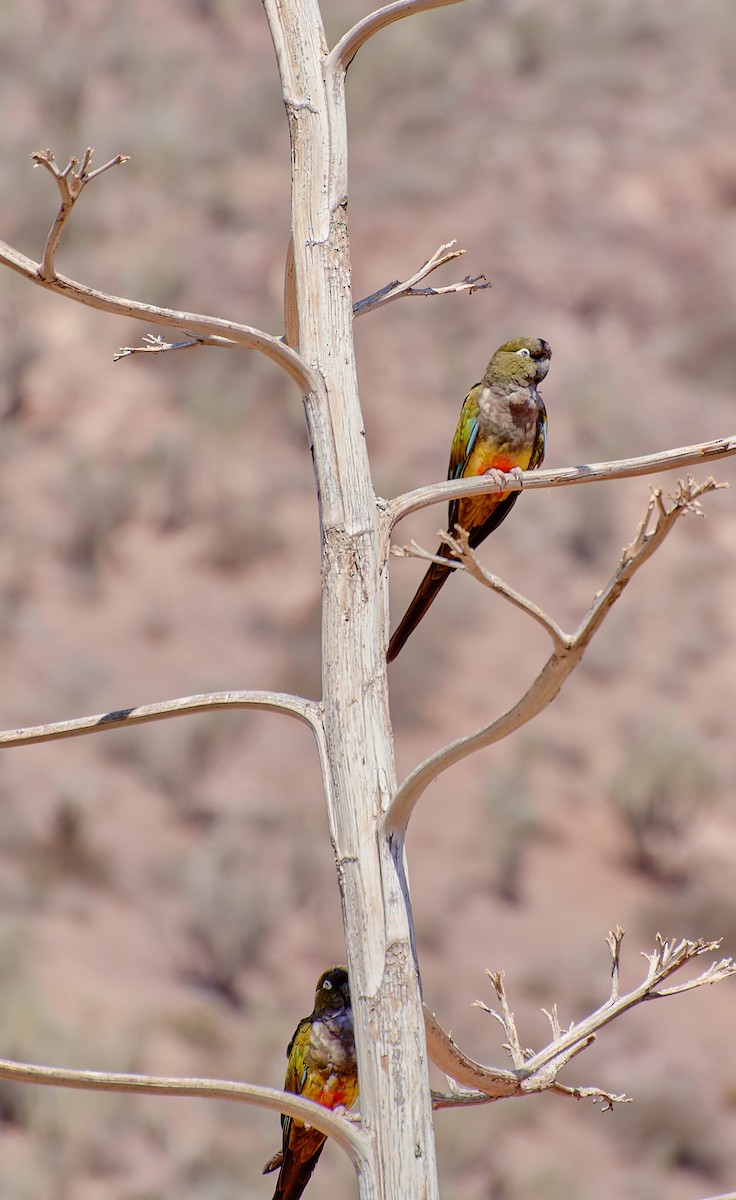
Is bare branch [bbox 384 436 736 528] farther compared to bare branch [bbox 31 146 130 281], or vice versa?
bare branch [bbox 384 436 736 528]

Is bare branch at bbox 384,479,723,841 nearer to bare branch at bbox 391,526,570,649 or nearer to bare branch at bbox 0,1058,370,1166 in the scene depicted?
bare branch at bbox 391,526,570,649

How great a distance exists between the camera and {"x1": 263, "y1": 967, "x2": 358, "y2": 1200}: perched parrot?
3.77 metres

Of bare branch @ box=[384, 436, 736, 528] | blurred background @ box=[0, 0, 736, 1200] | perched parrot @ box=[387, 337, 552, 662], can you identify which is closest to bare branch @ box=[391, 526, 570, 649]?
bare branch @ box=[384, 436, 736, 528]

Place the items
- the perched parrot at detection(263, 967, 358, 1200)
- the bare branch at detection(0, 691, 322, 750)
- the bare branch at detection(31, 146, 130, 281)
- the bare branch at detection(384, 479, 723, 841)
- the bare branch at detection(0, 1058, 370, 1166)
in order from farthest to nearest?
the perched parrot at detection(263, 967, 358, 1200), the bare branch at detection(0, 691, 322, 750), the bare branch at detection(31, 146, 130, 281), the bare branch at detection(384, 479, 723, 841), the bare branch at detection(0, 1058, 370, 1166)

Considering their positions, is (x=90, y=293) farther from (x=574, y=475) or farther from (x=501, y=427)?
(x=501, y=427)

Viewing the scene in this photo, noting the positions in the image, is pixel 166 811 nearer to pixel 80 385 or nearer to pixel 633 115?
pixel 80 385

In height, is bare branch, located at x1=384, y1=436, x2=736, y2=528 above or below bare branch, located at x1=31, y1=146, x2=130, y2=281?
below

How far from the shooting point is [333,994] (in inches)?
153

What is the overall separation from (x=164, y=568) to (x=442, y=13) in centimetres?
1224

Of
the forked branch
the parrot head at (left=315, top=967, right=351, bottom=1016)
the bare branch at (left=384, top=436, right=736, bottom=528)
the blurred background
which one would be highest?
the blurred background

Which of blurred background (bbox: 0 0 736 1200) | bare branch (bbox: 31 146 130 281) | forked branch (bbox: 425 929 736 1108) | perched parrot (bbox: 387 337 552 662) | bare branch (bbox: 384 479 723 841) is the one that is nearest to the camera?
bare branch (bbox: 384 479 723 841)

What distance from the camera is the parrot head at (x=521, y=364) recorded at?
5188 millimetres

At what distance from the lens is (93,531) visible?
1336cm

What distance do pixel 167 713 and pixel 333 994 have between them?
4.43 feet
